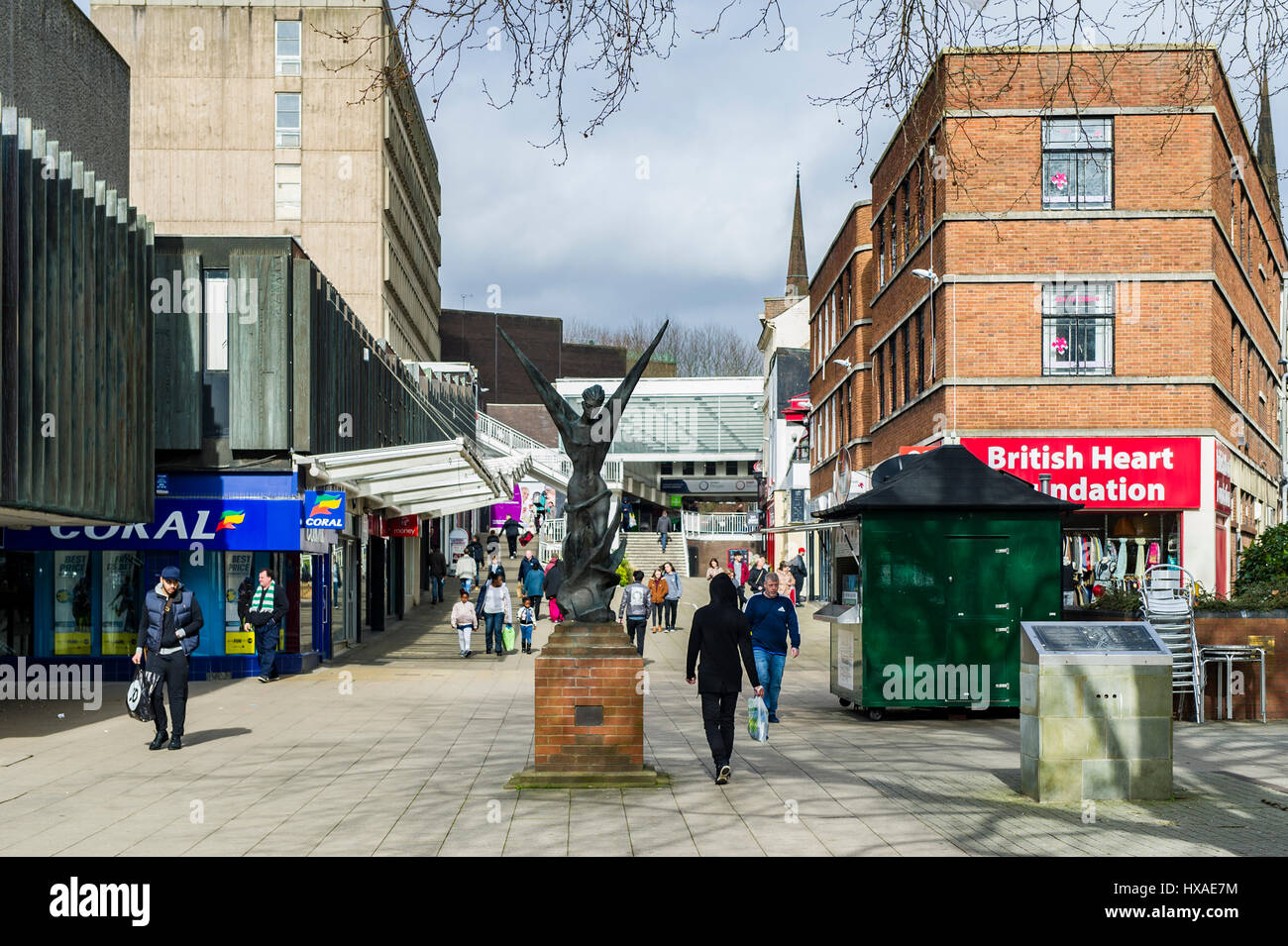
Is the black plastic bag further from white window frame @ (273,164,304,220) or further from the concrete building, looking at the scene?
white window frame @ (273,164,304,220)

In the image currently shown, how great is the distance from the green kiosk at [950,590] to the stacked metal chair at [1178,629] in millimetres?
1284

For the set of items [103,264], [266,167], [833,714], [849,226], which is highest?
[266,167]

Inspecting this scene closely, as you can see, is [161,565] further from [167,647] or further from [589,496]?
[589,496]

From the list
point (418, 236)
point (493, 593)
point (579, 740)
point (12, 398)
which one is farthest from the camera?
point (418, 236)

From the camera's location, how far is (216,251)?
22.8 meters

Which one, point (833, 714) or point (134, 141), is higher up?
point (134, 141)

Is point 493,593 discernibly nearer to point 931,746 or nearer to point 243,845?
point 931,746

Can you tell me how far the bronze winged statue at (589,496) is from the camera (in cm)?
1161

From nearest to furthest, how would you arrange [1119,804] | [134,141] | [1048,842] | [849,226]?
[1048,842], [1119,804], [849,226], [134,141]

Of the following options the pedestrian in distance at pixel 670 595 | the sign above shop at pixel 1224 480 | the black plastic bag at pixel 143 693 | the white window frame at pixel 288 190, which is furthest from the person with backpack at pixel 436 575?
the black plastic bag at pixel 143 693

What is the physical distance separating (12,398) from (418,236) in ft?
156

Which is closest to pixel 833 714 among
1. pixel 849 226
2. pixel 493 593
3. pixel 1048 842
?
pixel 1048 842

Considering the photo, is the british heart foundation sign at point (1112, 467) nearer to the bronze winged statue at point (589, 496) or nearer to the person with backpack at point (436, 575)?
the bronze winged statue at point (589, 496)

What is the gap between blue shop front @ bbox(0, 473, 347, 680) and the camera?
2136 cm
